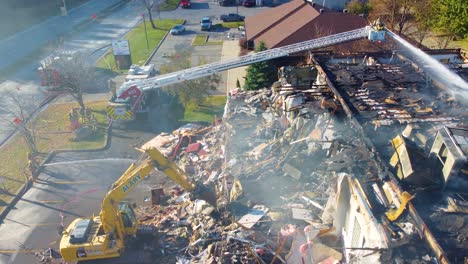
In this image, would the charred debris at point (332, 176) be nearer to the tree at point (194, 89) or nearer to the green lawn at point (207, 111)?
the green lawn at point (207, 111)

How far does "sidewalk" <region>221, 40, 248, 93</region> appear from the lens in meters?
32.9

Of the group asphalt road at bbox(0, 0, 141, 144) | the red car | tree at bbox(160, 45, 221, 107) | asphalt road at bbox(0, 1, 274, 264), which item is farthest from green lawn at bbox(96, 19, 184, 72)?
tree at bbox(160, 45, 221, 107)

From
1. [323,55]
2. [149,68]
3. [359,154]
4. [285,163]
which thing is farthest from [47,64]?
[359,154]

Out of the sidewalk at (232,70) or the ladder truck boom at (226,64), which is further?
the sidewalk at (232,70)

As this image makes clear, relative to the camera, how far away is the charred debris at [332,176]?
33.5ft

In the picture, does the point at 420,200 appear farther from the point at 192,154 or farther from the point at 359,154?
the point at 192,154

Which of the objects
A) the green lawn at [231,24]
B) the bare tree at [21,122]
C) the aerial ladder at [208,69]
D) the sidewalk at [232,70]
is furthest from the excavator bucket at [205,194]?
the green lawn at [231,24]

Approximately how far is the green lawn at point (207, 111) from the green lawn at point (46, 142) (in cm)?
615

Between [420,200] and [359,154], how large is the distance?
3.05 metres

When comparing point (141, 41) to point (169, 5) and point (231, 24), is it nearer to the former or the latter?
point (231, 24)

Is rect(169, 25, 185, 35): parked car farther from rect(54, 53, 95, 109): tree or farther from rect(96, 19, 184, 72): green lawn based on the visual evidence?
rect(54, 53, 95, 109): tree

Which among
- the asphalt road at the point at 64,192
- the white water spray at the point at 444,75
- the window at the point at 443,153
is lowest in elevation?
the asphalt road at the point at 64,192

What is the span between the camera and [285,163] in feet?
52.0

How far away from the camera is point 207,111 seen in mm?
27953
